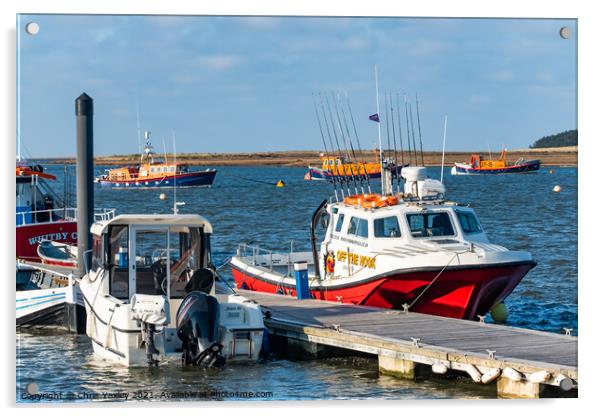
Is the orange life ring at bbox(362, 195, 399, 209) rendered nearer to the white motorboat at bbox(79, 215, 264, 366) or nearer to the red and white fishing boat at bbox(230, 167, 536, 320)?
the red and white fishing boat at bbox(230, 167, 536, 320)

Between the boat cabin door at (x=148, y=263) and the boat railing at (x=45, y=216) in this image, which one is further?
the boat railing at (x=45, y=216)

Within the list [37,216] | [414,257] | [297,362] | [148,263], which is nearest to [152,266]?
[148,263]

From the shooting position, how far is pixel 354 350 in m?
15.0

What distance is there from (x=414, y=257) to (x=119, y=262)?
13.5 feet

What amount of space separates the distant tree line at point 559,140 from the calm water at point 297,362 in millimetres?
514

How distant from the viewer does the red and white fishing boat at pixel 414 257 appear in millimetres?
16359

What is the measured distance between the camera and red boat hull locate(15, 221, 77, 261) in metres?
23.0

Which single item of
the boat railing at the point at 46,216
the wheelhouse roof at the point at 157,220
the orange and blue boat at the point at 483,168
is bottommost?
the boat railing at the point at 46,216

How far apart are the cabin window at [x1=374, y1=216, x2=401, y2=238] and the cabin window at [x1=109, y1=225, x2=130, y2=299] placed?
13.3ft

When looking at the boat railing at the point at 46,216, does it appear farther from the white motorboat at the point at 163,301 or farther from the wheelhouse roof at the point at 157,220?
the wheelhouse roof at the point at 157,220

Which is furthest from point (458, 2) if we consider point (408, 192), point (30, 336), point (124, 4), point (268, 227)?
point (268, 227)

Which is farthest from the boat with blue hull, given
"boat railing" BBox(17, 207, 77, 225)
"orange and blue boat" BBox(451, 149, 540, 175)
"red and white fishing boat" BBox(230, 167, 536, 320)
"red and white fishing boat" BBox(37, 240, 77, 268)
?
"red and white fishing boat" BBox(230, 167, 536, 320)

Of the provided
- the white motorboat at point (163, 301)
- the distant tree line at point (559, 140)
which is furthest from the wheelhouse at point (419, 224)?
the white motorboat at point (163, 301)

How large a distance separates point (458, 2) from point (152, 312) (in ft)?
16.7
